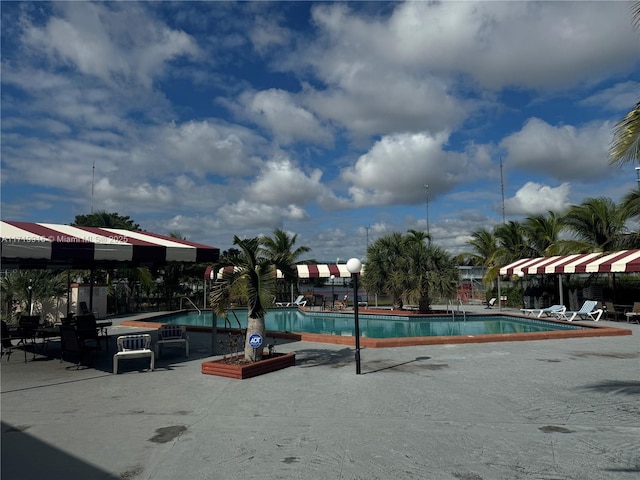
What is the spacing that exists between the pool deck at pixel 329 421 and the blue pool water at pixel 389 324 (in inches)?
315

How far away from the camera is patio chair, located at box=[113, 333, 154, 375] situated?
884 centimetres

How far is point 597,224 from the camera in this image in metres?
23.4

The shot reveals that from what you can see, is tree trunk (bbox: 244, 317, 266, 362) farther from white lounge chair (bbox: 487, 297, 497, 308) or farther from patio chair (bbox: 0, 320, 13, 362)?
white lounge chair (bbox: 487, 297, 497, 308)

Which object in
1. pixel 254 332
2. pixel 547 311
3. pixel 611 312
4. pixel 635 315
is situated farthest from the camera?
pixel 547 311

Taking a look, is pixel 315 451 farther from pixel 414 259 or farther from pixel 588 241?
pixel 588 241

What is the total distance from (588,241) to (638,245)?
2540 mm

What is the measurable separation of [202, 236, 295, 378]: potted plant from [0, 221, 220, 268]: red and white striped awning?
155 centimetres

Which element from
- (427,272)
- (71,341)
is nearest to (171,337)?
(71,341)

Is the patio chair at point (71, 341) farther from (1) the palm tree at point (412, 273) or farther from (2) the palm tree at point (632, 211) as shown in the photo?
(2) the palm tree at point (632, 211)

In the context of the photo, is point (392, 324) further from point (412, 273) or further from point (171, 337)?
point (171, 337)

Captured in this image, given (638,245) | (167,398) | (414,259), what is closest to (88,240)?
(167,398)

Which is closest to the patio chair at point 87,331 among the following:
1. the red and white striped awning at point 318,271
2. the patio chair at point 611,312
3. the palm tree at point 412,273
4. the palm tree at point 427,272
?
the red and white striped awning at point 318,271

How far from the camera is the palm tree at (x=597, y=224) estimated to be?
22.7 metres

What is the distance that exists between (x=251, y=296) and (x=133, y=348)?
2.93 m
